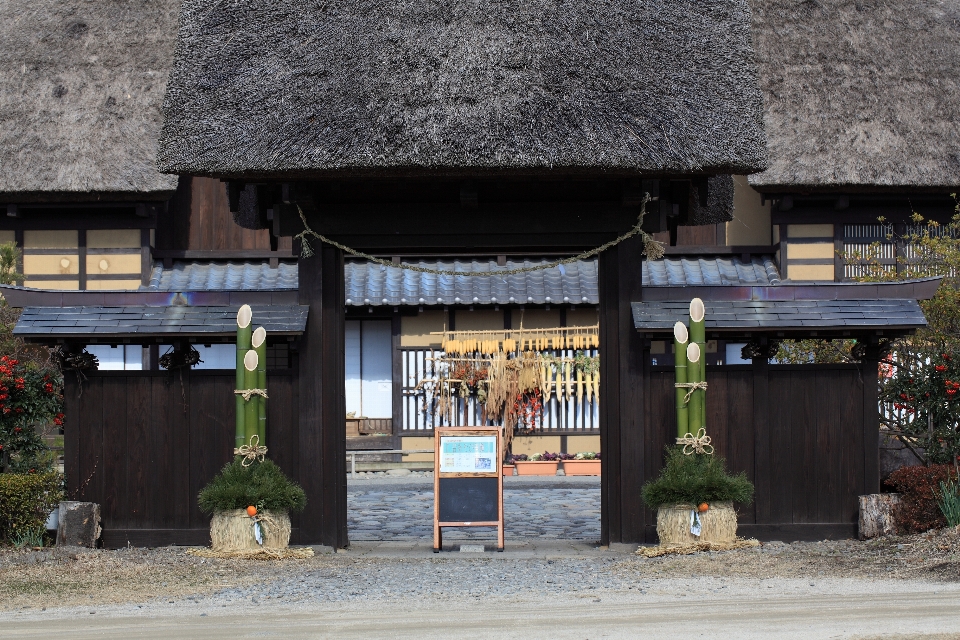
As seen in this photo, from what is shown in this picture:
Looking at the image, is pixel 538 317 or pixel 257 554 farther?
pixel 538 317

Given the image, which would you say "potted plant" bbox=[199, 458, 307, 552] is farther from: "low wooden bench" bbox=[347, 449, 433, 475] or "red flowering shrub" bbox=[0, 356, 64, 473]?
"low wooden bench" bbox=[347, 449, 433, 475]

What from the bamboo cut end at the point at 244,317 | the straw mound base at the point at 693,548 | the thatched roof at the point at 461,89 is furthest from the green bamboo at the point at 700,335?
the bamboo cut end at the point at 244,317

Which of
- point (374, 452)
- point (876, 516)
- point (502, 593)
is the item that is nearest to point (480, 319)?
point (374, 452)

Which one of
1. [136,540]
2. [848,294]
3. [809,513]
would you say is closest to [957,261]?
[848,294]

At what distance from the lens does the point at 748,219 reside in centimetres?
1875

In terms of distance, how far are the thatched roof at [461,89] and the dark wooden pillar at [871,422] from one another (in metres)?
2.36

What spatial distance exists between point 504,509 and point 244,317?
5481 mm

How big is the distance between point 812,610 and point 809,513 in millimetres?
3339

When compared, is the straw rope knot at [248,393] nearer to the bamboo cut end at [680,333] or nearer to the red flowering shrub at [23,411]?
the red flowering shrub at [23,411]

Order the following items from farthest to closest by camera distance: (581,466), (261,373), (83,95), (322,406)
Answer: (581,466) < (83,95) < (322,406) < (261,373)

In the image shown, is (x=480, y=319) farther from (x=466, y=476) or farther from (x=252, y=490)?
(x=252, y=490)

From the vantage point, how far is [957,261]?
13.1m

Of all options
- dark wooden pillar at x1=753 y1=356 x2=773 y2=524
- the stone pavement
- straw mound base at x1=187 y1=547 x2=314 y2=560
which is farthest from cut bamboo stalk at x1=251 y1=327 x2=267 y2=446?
dark wooden pillar at x1=753 y1=356 x2=773 y2=524

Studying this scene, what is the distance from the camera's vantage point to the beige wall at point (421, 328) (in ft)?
68.5
